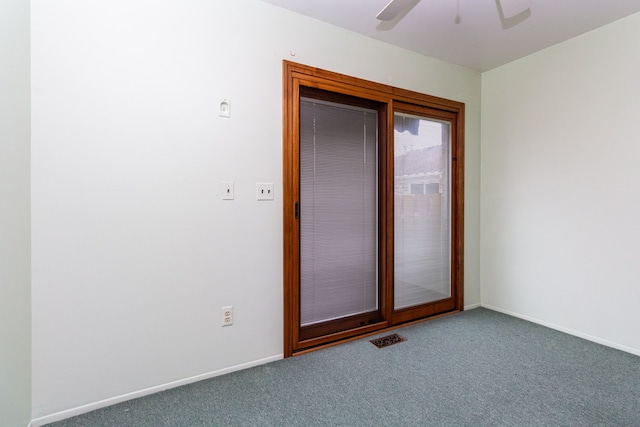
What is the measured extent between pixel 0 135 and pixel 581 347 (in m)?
3.81

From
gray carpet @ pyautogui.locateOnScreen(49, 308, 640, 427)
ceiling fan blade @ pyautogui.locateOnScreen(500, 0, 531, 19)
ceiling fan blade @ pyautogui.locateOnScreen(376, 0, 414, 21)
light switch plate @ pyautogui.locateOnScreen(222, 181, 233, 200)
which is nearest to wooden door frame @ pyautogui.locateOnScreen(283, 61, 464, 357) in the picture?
gray carpet @ pyautogui.locateOnScreen(49, 308, 640, 427)

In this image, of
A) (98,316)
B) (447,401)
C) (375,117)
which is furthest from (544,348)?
(98,316)

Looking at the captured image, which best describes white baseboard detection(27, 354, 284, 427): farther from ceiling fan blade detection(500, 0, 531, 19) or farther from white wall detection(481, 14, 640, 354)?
ceiling fan blade detection(500, 0, 531, 19)

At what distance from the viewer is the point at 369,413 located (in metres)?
1.67

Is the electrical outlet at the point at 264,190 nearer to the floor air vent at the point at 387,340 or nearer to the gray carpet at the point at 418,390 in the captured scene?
the gray carpet at the point at 418,390

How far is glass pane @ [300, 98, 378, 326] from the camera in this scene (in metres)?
2.44

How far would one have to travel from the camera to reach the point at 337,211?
2.58 m

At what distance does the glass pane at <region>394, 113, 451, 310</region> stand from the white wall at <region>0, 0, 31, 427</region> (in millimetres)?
2509

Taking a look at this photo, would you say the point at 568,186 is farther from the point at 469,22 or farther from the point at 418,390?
the point at 418,390

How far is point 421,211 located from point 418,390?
5.43 feet

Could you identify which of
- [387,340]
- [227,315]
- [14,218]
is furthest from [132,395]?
[387,340]

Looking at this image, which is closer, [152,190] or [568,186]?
[152,190]

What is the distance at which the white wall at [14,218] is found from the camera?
1.34 meters

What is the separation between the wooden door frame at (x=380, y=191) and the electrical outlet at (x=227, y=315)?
0.38m
